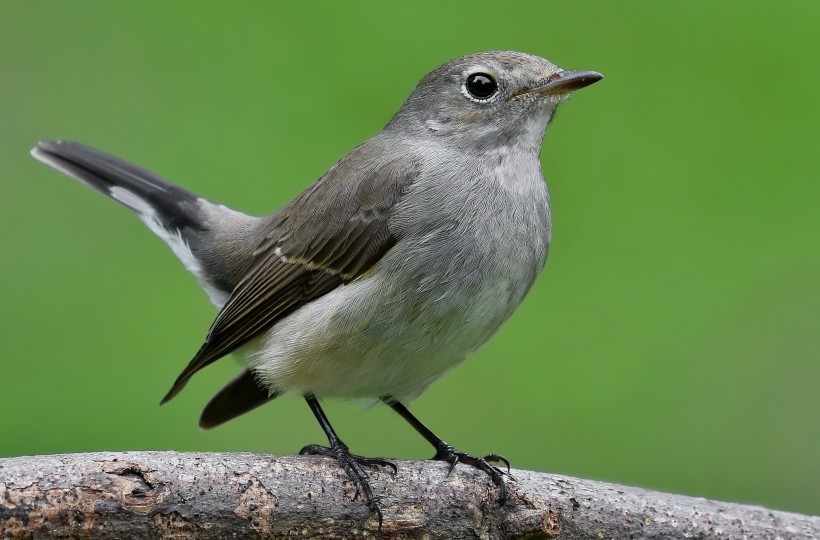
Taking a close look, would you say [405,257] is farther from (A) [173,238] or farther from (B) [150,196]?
(B) [150,196]

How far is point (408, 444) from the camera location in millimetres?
7320

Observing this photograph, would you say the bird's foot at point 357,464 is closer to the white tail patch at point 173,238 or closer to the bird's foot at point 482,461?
the bird's foot at point 482,461

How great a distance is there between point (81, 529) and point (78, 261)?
4.11 meters

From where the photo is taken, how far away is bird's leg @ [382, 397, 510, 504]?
4.98 meters

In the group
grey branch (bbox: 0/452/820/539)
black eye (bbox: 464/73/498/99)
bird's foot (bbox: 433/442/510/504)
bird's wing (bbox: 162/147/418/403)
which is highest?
black eye (bbox: 464/73/498/99)

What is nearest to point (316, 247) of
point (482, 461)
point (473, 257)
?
point (473, 257)

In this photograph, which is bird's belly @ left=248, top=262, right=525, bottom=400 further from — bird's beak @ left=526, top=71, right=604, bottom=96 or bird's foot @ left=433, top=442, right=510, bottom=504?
bird's beak @ left=526, top=71, right=604, bottom=96

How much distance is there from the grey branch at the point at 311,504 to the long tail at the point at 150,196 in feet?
7.04

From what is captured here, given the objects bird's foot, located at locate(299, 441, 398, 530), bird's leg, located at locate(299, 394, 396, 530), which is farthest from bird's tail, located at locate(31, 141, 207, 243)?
bird's foot, located at locate(299, 441, 398, 530)

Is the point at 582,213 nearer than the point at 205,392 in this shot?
No

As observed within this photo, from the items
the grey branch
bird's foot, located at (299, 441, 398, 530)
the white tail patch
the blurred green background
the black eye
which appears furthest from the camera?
the blurred green background

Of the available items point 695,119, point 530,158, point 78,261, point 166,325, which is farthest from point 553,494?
point 695,119

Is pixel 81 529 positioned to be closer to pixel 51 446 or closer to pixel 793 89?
pixel 51 446

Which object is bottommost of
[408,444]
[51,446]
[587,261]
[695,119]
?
[51,446]
